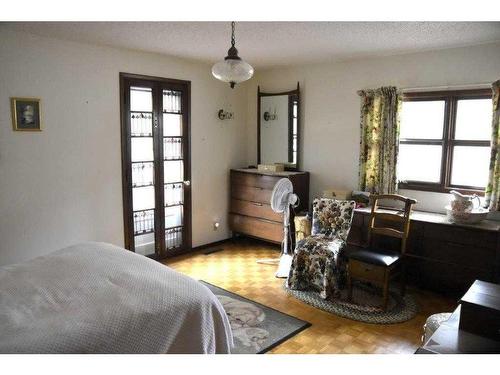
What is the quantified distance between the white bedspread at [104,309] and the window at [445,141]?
2846mm

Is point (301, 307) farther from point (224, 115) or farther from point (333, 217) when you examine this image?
point (224, 115)

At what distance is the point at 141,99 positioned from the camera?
418cm

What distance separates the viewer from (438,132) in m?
3.89

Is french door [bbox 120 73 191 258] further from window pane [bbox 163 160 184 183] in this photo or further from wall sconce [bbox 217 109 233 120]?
wall sconce [bbox 217 109 233 120]

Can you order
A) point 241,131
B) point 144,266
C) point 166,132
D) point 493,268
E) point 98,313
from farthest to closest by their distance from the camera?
point 241,131, point 166,132, point 493,268, point 144,266, point 98,313

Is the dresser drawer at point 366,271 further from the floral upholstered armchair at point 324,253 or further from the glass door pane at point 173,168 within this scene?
the glass door pane at point 173,168

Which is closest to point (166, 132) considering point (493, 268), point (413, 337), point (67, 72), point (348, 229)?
point (67, 72)

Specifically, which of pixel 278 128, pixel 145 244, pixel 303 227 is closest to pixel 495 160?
pixel 303 227

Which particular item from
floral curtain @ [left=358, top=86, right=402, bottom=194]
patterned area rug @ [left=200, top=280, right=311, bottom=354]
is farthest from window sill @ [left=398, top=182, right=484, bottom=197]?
patterned area rug @ [left=200, top=280, right=311, bottom=354]

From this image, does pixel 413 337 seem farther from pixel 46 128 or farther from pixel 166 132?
pixel 46 128

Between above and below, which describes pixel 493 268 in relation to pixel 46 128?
below

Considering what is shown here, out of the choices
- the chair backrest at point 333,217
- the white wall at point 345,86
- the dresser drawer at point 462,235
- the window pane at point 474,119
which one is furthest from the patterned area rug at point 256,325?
the window pane at point 474,119
